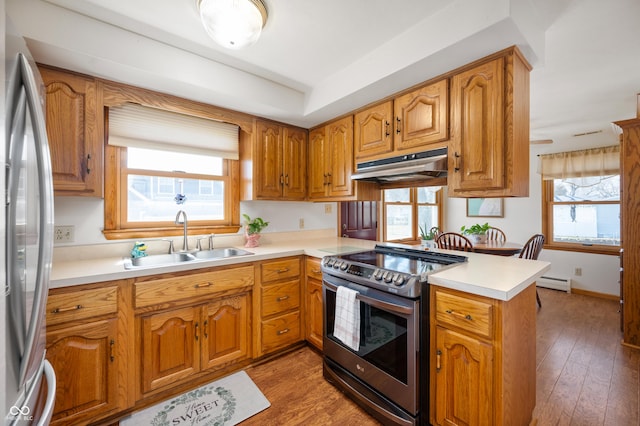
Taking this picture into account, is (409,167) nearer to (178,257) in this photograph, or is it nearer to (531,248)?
(178,257)

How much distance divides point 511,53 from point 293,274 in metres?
2.12

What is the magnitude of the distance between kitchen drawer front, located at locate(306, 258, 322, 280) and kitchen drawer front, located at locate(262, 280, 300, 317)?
0.14 m

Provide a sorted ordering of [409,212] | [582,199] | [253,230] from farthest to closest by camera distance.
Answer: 1. [409,212]
2. [582,199]
3. [253,230]

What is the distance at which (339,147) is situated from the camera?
8.48 ft

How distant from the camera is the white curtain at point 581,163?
380cm

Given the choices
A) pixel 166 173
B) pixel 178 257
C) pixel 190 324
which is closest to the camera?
pixel 190 324

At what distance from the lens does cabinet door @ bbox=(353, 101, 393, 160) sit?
2.16m

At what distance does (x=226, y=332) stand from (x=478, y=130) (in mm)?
2213

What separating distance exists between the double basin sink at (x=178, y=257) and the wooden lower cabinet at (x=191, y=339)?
35 cm

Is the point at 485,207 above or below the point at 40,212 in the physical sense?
above

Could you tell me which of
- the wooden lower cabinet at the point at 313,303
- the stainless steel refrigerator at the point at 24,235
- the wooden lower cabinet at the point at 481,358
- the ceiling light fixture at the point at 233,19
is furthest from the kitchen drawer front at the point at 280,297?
the ceiling light fixture at the point at 233,19

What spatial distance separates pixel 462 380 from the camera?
4.46 feet

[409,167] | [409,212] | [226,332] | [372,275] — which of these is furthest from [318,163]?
[409,212]

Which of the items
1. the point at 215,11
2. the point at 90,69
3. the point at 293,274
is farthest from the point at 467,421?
the point at 90,69
